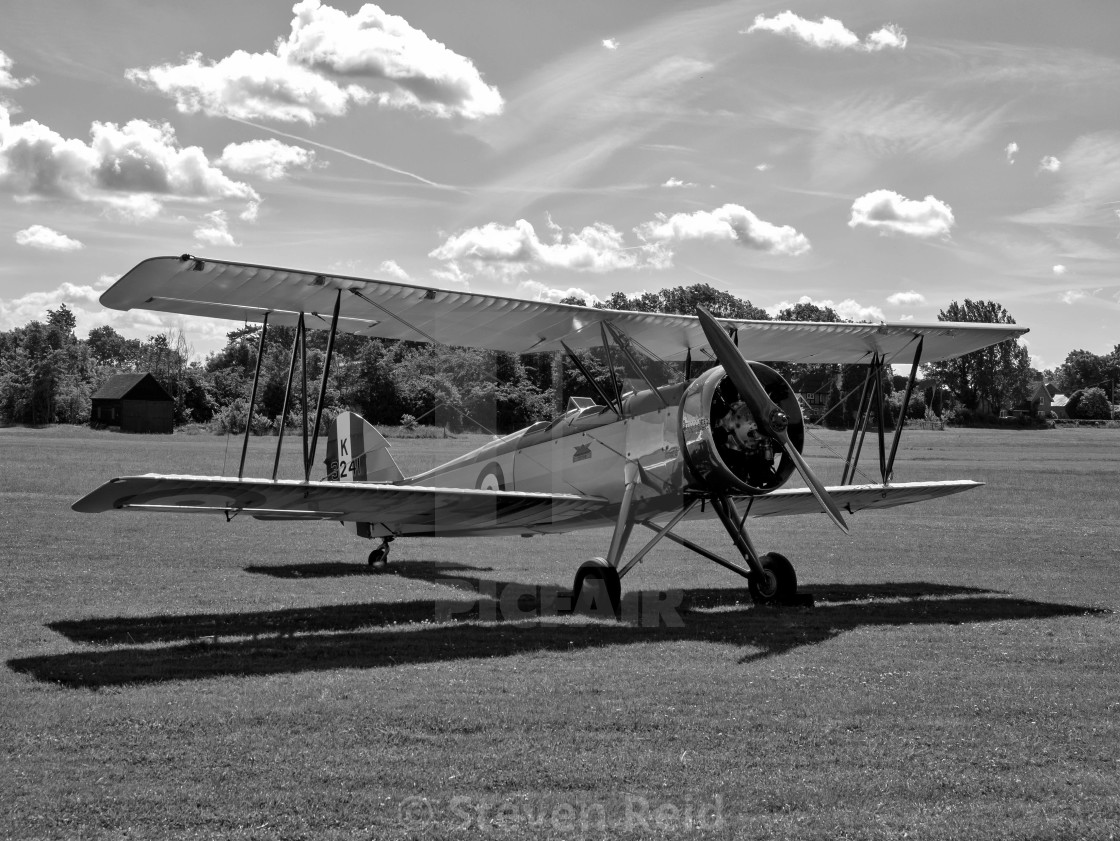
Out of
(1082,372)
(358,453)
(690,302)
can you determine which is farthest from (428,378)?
(1082,372)

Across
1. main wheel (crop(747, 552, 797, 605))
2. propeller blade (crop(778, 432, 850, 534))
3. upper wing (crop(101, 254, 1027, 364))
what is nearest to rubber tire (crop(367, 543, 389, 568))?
upper wing (crop(101, 254, 1027, 364))

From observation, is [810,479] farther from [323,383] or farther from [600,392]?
[323,383]

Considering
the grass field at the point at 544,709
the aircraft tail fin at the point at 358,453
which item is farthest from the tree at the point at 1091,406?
the aircraft tail fin at the point at 358,453

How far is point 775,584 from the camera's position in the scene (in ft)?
33.2

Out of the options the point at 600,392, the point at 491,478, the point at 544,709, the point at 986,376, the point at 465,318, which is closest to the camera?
the point at 544,709

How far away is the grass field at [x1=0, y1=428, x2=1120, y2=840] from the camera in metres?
4.41

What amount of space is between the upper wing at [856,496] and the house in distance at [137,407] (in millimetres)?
62068

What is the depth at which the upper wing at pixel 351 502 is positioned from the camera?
7617mm

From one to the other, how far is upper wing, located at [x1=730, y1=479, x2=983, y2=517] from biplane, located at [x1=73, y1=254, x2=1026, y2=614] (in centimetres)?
4

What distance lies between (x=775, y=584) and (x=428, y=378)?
24.1ft

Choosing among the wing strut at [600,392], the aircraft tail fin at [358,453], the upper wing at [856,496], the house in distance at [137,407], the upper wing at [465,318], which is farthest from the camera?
the house in distance at [137,407]

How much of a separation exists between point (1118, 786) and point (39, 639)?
7.67m

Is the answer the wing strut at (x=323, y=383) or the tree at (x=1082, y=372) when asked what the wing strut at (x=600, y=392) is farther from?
the tree at (x=1082, y=372)

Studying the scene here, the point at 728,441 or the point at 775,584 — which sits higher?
the point at 728,441
